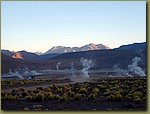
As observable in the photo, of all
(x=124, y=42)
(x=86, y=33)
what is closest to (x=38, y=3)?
(x=86, y=33)

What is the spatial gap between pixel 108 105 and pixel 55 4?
1920 mm

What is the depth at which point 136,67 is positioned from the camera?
8828 millimetres

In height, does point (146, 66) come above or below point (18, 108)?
above

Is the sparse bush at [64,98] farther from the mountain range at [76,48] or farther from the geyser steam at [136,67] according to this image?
the geyser steam at [136,67]

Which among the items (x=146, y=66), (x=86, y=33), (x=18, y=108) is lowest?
(x=18, y=108)

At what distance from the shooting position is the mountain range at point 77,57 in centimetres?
892

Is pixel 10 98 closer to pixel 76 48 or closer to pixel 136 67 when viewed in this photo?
pixel 76 48

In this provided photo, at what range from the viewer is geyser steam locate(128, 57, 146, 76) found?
8812mm

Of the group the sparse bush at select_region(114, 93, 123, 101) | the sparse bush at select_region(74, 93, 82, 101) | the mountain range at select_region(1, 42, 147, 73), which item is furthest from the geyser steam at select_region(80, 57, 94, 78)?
the sparse bush at select_region(114, 93, 123, 101)

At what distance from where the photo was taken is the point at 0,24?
8953 mm

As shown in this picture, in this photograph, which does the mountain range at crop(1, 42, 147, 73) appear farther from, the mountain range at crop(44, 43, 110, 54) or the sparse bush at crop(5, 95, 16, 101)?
the sparse bush at crop(5, 95, 16, 101)

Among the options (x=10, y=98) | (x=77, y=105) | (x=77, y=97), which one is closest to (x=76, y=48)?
(x=77, y=97)

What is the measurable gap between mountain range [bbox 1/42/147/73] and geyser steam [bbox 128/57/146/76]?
55 millimetres

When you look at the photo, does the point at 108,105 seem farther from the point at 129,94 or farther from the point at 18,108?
the point at 18,108
